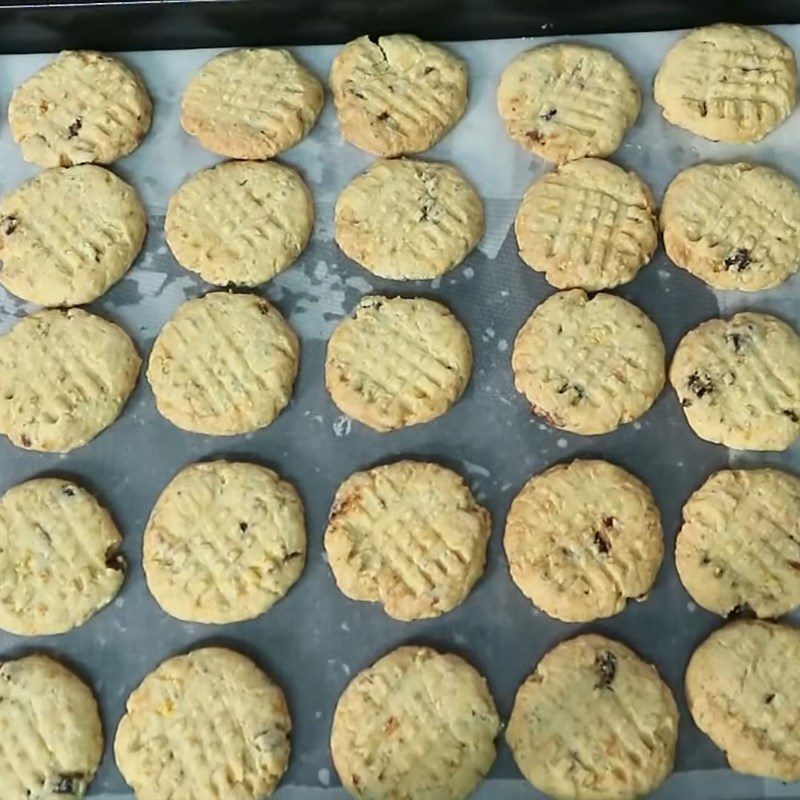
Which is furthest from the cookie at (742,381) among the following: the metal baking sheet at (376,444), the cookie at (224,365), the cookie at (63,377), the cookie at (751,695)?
the cookie at (63,377)

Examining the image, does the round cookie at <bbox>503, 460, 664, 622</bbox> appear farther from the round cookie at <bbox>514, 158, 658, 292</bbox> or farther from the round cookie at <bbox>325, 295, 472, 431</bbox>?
the round cookie at <bbox>514, 158, 658, 292</bbox>

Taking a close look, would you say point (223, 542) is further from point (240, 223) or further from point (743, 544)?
point (743, 544)

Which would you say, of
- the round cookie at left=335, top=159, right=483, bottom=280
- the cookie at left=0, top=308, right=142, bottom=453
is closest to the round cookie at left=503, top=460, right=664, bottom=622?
the round cookie at left=335, top=159, right=483, bottom=280

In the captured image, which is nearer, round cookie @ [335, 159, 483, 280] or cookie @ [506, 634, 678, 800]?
cookie @ [506, 634, 678, 800]

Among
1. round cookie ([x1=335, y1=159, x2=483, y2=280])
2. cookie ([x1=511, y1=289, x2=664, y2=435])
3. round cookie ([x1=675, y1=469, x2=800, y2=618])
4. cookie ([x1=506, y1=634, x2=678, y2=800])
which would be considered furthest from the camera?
round cookie ([x1=335, y1=159, x2=483, y2=280])

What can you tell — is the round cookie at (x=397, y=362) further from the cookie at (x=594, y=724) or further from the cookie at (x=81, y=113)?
the cookie at (x=81, y=113)

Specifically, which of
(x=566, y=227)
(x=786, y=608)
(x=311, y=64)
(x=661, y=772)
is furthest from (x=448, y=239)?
(x=661, y=772)

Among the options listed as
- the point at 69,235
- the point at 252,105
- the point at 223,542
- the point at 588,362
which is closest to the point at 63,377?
the point at 69,235
